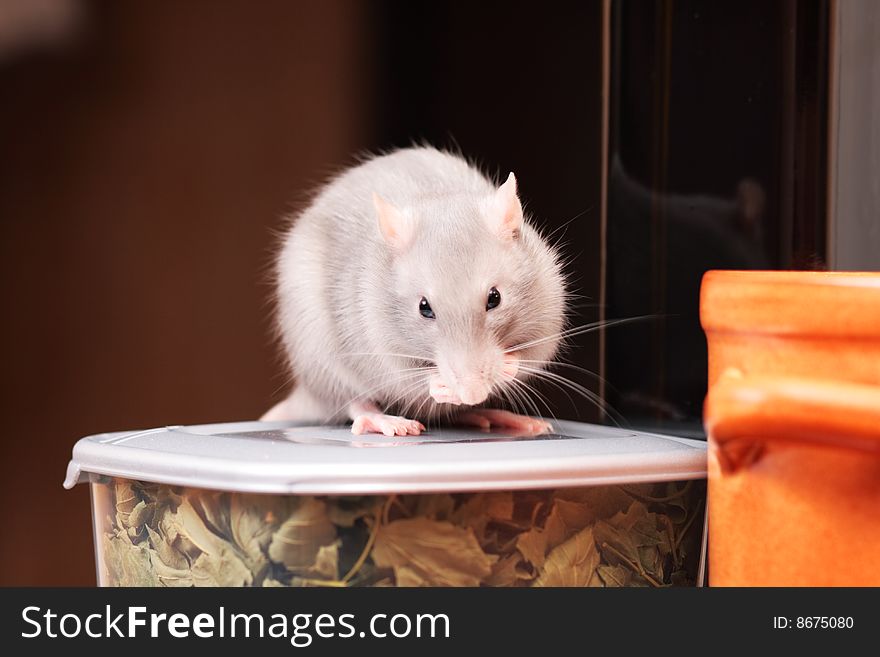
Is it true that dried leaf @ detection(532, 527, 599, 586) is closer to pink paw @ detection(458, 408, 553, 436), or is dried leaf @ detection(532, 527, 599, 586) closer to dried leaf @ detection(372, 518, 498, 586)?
dried leaf @ detection(372, 518, 498, 586)

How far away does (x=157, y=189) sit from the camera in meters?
2.10

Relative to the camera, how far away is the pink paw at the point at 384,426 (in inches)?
37.0

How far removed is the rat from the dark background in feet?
2.49

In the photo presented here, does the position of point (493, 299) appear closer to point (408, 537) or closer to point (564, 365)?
point (564, 365)

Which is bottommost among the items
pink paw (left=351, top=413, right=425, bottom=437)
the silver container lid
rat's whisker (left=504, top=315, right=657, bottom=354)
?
pink paw (left=351, top=413, right=425, bottom=437)

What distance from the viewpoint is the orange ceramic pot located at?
2.11ft

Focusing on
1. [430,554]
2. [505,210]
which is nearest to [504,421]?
[505,210]

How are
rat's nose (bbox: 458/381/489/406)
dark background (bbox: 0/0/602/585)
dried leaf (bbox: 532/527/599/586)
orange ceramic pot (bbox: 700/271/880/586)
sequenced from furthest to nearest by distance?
dark background (bbox: 0/0/602/585) < rat's nose (bbox: 458/381/489/406) < dried leaf (bbox: 532/527/599/586) < orange ceramic pot (bbox: 700/271/880/586)

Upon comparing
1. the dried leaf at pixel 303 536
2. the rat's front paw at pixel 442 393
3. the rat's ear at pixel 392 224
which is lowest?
the dried leaf at pixel 303 536

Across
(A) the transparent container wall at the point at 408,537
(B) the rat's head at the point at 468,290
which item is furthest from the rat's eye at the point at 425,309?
(A) the transparent container wall at the point at 408,537

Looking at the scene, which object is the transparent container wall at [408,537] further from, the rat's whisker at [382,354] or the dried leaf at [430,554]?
the rat's whisker at [382,354]

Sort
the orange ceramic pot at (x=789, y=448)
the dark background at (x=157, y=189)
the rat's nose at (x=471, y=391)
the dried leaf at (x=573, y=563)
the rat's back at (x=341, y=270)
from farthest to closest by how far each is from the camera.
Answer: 1. the dark background at (x=157, y=189)
2. the rat's back at (x=341, y=270)
3. the rat's nose at (x=471, y=391)
4. the dried leaf at (x=573, y=563)
5. the orange ceramic pot at (x=789, y=448)

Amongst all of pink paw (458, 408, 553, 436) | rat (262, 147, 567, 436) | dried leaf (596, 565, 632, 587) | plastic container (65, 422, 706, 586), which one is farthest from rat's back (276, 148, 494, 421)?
dried leaf (596, 565, 632, 587)
